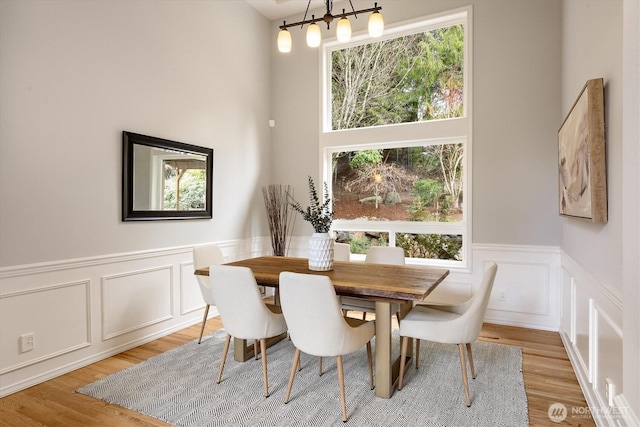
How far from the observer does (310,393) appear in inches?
93.1

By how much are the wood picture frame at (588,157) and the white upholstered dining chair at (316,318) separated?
4.78 feet

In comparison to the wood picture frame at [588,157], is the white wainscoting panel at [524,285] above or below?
below

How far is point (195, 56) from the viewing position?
12.6ft

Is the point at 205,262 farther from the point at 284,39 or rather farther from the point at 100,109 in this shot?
the point at 284,39

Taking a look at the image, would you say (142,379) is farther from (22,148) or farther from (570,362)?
(570,362)

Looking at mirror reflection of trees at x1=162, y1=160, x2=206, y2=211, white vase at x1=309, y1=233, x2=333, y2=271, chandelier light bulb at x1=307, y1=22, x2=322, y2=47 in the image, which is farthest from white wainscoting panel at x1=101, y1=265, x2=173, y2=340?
chandelier light bulb at x1=307, y1=22, x2=322, y2=47

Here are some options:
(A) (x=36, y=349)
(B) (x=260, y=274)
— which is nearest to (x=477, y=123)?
(B) (x=260, y=274)

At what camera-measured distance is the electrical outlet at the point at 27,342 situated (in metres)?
2.46

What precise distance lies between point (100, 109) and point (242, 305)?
2.00 m

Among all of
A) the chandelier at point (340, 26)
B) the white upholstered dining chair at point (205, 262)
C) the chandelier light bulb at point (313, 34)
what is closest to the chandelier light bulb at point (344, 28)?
the chandelier at point (340, 26)

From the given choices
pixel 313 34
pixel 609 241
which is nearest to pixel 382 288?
pixel 609 241

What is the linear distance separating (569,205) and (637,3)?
2094mm

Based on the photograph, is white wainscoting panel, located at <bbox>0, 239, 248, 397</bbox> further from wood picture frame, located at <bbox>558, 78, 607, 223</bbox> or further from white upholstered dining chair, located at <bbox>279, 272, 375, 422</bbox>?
wood picture frame, located at <bbox>558, 78, 607, 223</bbox>

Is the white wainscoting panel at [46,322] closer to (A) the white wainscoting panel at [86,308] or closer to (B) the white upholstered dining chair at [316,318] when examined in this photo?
(A) the white wainscoting panel at [86,308]
